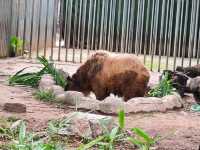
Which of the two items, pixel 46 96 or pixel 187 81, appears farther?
pixel 187 81

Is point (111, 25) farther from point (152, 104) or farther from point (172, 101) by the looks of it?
point (152, 104)

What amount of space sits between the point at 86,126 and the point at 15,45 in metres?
8.72

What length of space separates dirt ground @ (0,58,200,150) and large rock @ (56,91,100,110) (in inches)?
6.8

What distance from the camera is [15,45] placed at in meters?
13.5

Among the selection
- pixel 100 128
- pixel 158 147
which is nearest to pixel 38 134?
pixel 100 128

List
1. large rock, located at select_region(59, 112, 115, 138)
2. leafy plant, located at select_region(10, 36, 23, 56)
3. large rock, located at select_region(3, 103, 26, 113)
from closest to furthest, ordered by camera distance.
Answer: large rock, located at select_region(59, 112, 115, 138)
large rock, located at select_region(3, 103, 26, 113)
leafy plant, located at select_region(10, 36, 23, 56)

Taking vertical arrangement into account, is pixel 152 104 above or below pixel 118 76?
below

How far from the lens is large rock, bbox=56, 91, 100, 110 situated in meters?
6.77

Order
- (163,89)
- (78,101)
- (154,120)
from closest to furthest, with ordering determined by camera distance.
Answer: (154,120) < (78,101) < (163,89)

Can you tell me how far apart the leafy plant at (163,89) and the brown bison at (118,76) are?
0.37 metres

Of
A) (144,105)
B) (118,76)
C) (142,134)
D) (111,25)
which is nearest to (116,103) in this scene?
(144,105)

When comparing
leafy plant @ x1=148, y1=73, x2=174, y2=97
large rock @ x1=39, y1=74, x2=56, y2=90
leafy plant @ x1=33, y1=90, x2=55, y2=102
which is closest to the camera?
leafy plant @ x1=33, y1=90, x2=55, y2=102

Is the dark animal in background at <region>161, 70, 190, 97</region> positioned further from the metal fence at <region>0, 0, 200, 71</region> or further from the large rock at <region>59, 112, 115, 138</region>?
the metal fence at <region>0, 0, 200, 71</region>

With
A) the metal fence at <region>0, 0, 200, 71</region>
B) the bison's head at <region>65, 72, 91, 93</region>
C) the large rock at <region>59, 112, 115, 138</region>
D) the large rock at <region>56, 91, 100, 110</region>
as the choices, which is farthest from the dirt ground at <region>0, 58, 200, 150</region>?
the metal fence at <region>0, 0, 200, 71</region>
